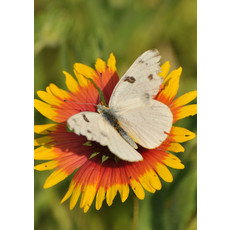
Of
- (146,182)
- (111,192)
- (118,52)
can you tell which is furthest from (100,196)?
(118,52)

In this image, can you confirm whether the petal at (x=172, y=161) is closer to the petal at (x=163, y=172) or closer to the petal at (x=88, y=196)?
the petal at (x=163, y=172)

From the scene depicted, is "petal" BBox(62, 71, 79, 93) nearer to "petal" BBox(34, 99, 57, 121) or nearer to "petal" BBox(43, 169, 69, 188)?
"petal" BBox(34, 99, 57, 121)

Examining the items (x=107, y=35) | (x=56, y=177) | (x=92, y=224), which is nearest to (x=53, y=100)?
(x=56, y=177)

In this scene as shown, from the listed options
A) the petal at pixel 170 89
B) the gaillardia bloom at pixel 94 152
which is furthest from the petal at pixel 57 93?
the petal at pixel 170 89

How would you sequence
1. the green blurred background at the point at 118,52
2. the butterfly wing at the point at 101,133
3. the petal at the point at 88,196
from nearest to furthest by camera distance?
the butterfly wing at the point at 101,133, the petal at the point at 88,196, the green blurred background at the point at 118,52

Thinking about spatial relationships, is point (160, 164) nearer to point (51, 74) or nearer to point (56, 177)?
point (56, 177)

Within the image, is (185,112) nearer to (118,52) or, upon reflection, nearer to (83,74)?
(83,74)

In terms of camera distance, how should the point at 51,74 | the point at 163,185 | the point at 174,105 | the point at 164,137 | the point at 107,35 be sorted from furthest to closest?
the point at 107,35, the point at 51,74, the point at 163,185, the point at 174,105, the point at 164,137

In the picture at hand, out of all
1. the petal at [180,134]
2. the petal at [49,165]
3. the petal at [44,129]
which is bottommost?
the petal at [49,165]
